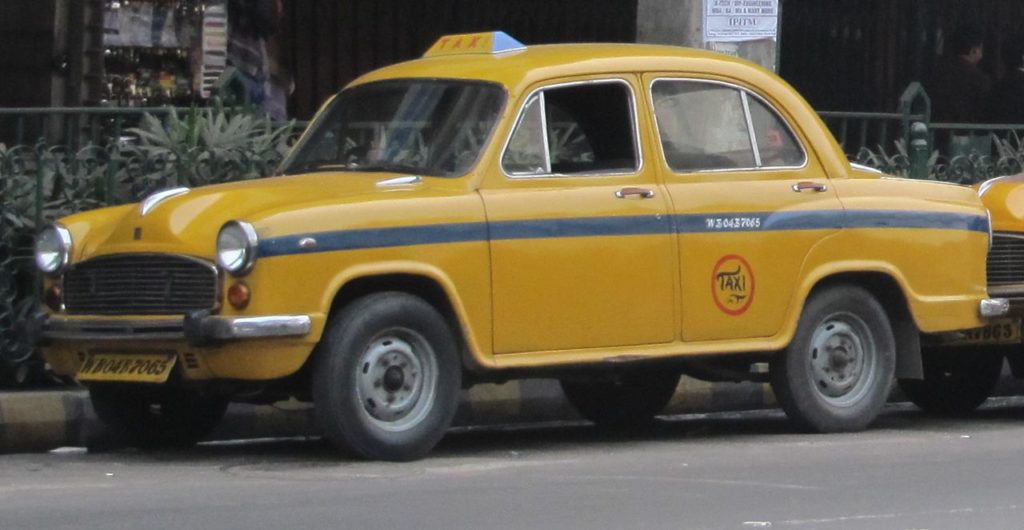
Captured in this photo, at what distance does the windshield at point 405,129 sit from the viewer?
931 cm

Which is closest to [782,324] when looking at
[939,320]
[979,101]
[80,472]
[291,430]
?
[939,320]

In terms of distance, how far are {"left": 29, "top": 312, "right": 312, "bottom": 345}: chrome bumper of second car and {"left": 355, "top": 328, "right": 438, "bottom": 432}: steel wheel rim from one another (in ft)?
1.39

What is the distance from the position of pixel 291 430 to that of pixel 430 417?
1.67 meters

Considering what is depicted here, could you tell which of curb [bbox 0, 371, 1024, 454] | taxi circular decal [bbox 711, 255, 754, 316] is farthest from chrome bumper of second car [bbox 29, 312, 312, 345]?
taxi circular decal [bbox 711, 255, 754, 316]

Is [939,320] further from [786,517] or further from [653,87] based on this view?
[786,517]

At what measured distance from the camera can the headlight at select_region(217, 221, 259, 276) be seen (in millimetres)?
8492

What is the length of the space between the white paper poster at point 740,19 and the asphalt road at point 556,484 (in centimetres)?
235

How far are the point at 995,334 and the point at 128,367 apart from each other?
444 cm

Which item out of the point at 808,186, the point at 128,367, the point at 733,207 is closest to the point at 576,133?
the point at 733,207

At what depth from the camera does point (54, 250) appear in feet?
30.6

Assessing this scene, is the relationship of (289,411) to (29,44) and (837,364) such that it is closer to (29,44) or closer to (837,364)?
(837,364)

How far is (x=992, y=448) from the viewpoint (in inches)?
391

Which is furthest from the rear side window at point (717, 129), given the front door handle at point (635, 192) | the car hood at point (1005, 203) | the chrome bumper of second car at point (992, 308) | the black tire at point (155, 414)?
the black tire at point (155, 414)

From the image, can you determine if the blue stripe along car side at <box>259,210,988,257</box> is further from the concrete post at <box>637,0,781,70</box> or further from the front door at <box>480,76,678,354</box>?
the concrete post at <box>637,0,781,70</box>
